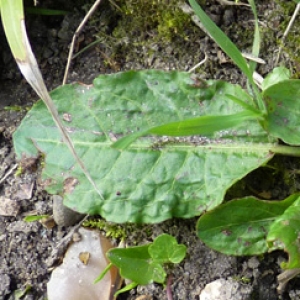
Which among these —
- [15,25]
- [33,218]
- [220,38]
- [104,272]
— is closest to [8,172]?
[33,218]

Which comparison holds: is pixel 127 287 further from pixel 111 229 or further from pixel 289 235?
pixel 289 235

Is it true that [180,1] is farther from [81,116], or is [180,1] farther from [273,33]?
[81,116]

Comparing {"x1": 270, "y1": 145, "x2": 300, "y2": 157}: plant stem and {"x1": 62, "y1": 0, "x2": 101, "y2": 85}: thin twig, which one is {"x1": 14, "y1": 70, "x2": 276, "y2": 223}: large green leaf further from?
{"x1": 62, "y1": 0, "x2": 101, "y2": 85}: thin twig

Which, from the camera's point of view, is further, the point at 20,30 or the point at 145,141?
the point at 145,141

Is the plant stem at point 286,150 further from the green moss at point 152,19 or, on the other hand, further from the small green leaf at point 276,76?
the green moss at point 152,19

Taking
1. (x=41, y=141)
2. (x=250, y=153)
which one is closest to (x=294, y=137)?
(x=250, y=153)

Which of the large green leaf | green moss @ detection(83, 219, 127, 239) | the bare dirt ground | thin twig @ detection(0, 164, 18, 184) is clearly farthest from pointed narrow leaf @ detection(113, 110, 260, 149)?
thin twig @ detection(0, 164, 18, 184)
